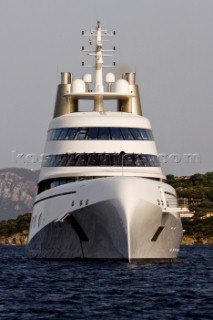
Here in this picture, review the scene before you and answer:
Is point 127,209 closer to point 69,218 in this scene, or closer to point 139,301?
point 69,218

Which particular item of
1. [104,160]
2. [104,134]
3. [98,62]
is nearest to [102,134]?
[104,134]

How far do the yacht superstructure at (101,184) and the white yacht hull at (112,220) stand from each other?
0.05m

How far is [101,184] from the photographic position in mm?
62281

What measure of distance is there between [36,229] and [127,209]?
1324cm

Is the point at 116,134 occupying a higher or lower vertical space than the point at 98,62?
lower

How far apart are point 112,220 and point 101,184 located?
7.00 feet

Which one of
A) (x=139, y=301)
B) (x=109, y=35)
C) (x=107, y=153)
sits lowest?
(x=139, y=301)

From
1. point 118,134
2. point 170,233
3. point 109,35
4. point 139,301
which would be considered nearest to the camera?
point 139,301

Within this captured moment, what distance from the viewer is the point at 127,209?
198 ft

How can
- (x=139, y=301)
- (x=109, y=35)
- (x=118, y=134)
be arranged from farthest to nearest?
(x=109, y=35)
(x=118, y=134)
(x=139, y=301)

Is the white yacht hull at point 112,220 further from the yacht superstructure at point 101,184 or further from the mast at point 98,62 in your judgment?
the mast at point 98,62

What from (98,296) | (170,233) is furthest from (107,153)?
(98,296)

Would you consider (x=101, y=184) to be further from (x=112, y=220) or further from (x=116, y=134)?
(x=116, y=134)

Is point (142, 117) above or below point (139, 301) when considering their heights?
above
